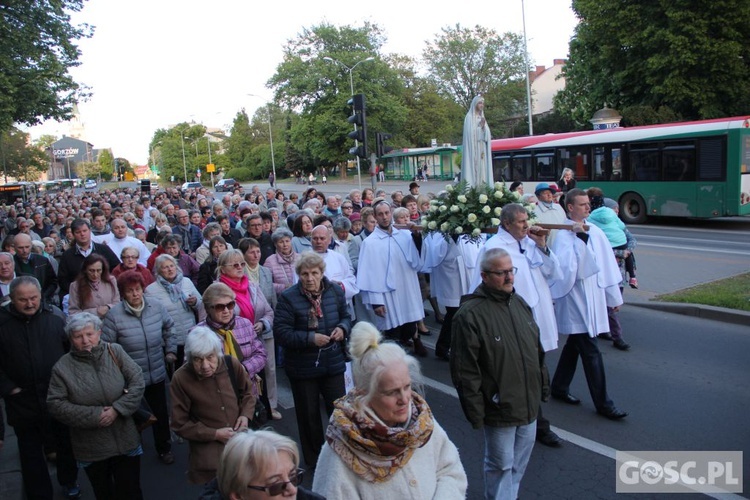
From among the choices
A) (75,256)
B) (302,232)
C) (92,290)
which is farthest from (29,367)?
(302,232)

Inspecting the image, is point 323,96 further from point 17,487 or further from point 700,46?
point 17,487

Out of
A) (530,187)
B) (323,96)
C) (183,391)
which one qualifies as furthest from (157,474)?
(323,96)

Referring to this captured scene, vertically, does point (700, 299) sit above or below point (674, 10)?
below

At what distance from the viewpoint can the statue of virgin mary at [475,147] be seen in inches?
324

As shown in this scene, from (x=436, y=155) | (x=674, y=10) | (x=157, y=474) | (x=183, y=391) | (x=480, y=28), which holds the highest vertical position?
(x=480, y=28)

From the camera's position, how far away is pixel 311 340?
4.60 metres

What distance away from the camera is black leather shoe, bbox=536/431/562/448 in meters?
5.05

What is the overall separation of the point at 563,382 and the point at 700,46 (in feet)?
85.0

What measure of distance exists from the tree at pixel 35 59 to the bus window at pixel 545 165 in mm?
17011

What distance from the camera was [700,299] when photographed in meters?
9.04

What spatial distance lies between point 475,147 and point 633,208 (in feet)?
46.5

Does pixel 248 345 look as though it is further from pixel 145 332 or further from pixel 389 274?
pixel 389 274

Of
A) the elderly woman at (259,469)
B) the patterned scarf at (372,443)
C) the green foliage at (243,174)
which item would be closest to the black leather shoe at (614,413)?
the patterned scarf at (372,443)

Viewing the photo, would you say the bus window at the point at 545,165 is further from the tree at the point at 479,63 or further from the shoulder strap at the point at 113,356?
the tree at the point at 479,63
